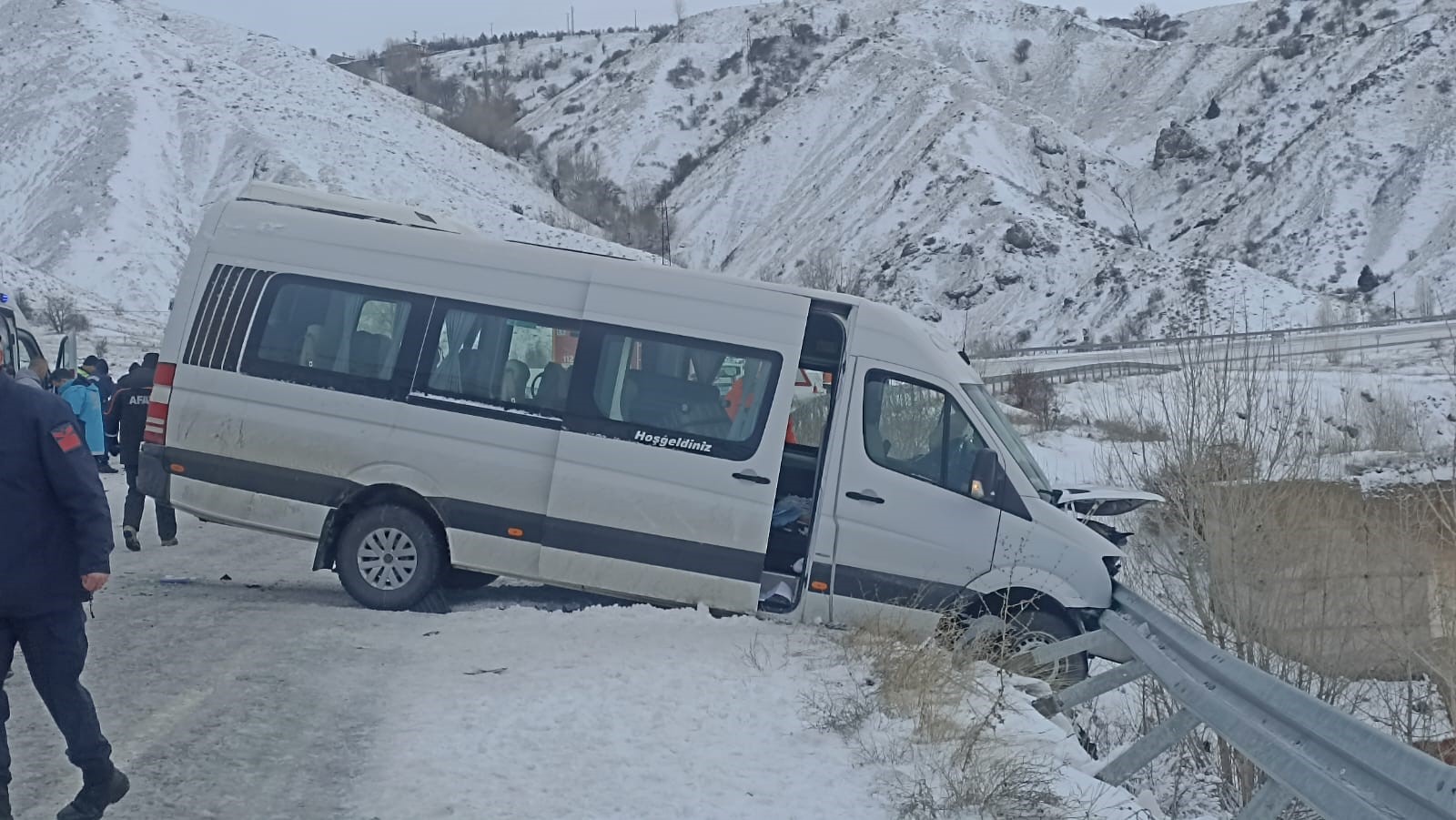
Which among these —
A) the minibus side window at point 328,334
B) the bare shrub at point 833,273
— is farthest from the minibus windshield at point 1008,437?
the bare shrub at point 833,273

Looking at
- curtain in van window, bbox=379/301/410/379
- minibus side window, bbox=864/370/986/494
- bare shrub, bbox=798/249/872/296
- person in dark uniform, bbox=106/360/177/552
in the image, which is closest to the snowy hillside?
bare shrub, bbox=798/249/872/296

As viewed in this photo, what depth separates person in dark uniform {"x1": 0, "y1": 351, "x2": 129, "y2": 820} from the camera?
487cm

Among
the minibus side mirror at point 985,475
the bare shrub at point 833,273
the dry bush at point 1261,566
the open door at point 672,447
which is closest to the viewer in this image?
the minibus side mirror at point 985,475

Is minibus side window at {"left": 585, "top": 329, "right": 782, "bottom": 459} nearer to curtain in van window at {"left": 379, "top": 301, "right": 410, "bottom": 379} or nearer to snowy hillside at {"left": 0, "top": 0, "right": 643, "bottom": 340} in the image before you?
curtain in van window at {"left": 379, "top": 301, "right": 410, "bottom": 379}

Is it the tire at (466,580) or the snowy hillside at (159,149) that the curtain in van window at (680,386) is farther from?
the snowy hillside at (159,149)

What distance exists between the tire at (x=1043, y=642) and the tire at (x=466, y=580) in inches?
156

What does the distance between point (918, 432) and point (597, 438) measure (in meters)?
2.26

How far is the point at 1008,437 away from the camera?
31.3 ft

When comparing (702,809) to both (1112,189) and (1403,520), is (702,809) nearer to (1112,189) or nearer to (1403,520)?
(1403,520)

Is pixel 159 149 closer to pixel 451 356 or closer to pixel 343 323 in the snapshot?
pixel 343 323

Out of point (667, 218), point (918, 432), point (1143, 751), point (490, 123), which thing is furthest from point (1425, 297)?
point (490, 123)

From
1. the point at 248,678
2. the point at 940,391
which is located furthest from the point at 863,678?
the point at 248,678

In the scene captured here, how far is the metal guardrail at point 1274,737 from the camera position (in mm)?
4398

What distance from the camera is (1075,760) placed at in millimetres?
6715
